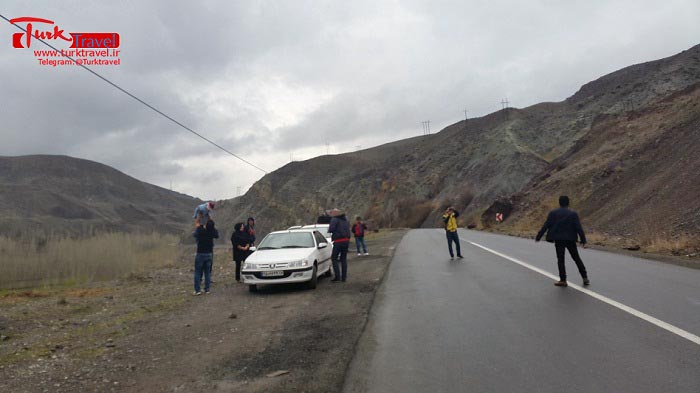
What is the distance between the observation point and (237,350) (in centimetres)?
640

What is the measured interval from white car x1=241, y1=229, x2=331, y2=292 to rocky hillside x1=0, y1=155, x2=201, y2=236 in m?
95.1

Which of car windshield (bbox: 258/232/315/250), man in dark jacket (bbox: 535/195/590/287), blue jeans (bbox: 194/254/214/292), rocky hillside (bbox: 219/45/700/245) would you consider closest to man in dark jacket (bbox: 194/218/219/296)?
blue jeans (bbox: 194/254/214/292)

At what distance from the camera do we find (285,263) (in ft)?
37.3

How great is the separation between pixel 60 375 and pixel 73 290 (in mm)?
10643

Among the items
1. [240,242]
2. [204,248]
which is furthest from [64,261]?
[204,248]

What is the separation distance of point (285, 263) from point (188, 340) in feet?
13.9

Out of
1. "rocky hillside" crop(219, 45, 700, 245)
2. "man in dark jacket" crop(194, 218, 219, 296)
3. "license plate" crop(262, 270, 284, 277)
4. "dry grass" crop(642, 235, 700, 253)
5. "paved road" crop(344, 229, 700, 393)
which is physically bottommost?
"paved road" crop(344, 229, 700, 393)

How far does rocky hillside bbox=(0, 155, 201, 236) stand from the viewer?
107169 millimetres

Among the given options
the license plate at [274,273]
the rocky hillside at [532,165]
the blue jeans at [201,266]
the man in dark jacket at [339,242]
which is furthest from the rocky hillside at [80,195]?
the license plate at [274,273]

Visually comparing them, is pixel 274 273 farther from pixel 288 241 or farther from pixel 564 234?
pixel 564 234

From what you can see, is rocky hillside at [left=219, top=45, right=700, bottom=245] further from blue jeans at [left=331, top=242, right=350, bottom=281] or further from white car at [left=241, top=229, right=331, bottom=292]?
white car at [left=241, top=229, right=331, bottom=292]

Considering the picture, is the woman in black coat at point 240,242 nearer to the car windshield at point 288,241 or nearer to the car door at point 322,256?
the car windshield at point 288,241

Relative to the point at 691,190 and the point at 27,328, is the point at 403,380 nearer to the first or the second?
the point at 27,328

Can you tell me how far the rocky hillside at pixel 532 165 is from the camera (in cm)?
3438
